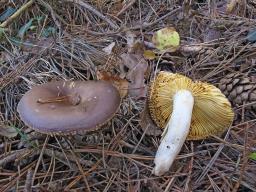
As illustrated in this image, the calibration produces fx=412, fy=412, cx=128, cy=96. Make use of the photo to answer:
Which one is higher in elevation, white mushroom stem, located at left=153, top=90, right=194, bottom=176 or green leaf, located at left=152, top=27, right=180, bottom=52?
green leaf, located at left=152, top=27, right=180, bottom=52

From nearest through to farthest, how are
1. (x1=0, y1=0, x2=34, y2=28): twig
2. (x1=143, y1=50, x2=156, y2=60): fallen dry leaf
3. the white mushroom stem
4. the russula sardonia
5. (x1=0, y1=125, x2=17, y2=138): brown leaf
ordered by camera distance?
the russula sardonia < the white mushroom stem < (x1=0, y1=125, x2=17, y2=138): brown leaf < (x1=143, y1=50, x2=156, y2=60): fallen dry leaf < (x1=0, y1=0, x2=34, y2=28): twig

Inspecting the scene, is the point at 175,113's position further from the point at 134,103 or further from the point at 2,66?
the point at 2,66

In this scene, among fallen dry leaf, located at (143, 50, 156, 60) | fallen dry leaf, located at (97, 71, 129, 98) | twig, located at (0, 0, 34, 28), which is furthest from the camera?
twig, located at (0, 0, 34, 28)

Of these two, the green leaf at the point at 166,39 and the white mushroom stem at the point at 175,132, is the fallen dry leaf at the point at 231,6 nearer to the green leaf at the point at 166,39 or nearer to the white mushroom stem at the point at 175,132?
the green leaf at the point at 166,39

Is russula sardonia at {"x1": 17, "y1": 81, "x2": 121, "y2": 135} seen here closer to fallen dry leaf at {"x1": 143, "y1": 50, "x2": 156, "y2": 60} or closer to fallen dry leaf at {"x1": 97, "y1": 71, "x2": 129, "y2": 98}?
fallen dry leaf at {"x1": 97, "y1": 71, "x2": 129, "y2": 98}

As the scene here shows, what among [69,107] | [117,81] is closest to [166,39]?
[117,81]

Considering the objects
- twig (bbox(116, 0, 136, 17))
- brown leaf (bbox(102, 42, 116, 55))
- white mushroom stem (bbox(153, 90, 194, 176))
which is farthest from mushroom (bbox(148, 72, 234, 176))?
twig (bbox(116, 0, 136, 17))

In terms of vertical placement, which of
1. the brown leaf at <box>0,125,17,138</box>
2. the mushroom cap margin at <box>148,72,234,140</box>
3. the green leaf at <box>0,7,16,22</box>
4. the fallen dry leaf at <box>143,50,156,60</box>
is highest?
the green leaf at <box>0,7,16,22</box>
